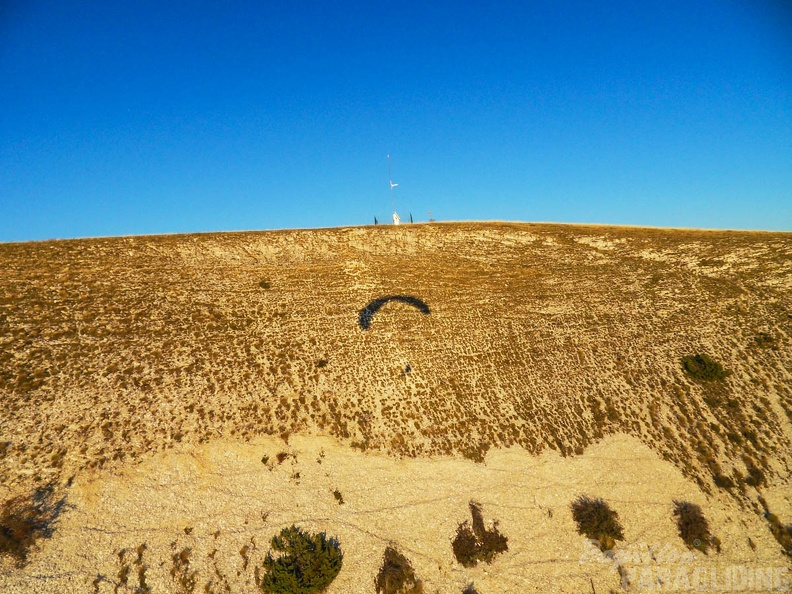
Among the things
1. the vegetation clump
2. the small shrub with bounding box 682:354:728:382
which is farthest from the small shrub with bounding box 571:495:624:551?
the vegetation clump

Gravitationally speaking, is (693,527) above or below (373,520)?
below

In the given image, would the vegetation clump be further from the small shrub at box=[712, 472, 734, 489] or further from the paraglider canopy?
the small shrub at box=[712, 472, 734, 489]

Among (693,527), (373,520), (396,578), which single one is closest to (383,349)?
(373,520)

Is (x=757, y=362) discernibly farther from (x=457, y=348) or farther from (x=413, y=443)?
(x=413, y=443)

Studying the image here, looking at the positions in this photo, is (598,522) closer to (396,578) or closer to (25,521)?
(396,578)

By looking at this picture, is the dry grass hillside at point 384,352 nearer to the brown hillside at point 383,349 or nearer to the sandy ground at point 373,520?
the brown hillside at point 383,349

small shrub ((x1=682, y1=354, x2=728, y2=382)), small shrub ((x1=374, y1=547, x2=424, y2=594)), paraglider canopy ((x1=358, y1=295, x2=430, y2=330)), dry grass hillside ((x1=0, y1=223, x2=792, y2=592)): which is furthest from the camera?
paraglider canopy ((x1=358, y1=295, x2=430, y2=330))
